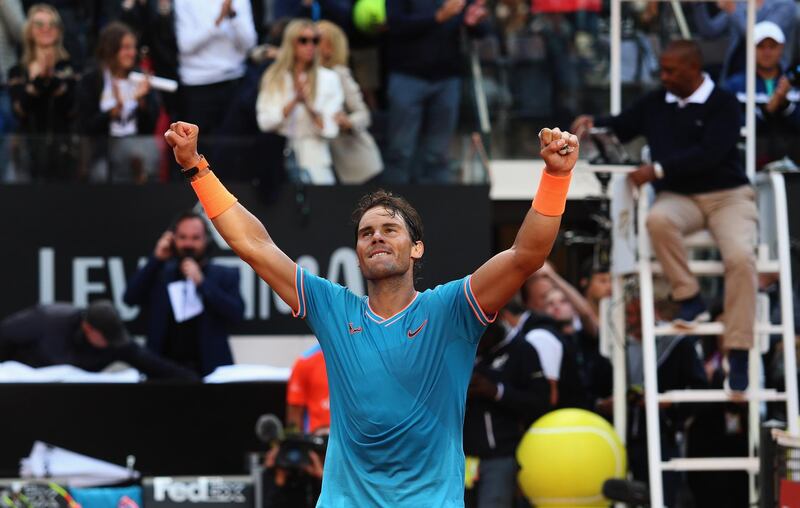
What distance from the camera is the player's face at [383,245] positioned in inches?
221

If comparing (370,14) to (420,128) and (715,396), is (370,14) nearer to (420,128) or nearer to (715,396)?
(420,128)

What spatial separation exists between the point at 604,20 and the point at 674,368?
4.60 m

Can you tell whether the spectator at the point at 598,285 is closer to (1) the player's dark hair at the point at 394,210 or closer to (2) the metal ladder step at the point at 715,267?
(2) the metal ladder step at the point at 715,267

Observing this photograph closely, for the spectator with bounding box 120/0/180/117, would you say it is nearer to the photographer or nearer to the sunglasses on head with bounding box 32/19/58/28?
the sunglasses on head with bounding box 32/19/58/28

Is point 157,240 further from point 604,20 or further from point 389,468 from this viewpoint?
point 389,468

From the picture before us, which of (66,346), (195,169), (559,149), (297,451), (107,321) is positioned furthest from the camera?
(66,346)

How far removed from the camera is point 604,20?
13.7 meters

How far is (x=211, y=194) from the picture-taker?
5777 millimetres

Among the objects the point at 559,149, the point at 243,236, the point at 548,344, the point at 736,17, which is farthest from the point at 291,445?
the point at 736,17

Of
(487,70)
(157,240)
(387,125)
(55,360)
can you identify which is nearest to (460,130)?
(387,125)

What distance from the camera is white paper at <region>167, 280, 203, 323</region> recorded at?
1060 cm

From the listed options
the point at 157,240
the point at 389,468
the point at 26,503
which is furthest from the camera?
the point at 157,240

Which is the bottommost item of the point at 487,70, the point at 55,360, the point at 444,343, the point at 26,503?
the point at 26,503

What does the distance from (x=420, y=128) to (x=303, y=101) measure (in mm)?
973
